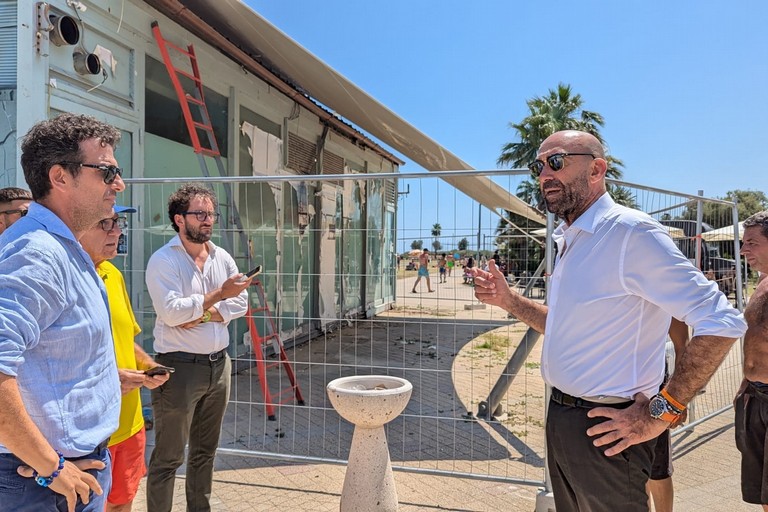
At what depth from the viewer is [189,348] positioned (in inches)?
117

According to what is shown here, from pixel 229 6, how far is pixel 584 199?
498 cm

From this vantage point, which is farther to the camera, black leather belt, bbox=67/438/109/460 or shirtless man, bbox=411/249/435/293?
shirtless man, bbox=411/249/435/293

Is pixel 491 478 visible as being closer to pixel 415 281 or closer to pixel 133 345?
pixel 415 281

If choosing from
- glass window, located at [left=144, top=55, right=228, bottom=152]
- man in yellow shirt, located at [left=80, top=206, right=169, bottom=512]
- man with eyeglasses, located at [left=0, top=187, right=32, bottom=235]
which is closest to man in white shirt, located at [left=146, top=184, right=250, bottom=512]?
man in yellow shirt, located at [left=80, top=206, right=169, bottom=512]

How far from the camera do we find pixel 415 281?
425cm

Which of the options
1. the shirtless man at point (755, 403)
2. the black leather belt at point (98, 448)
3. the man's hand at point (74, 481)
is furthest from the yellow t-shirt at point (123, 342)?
the shirtless man at point (755, 403)

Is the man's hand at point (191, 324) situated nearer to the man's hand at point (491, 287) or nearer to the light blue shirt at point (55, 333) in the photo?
the light blue shirt at point (55, 333)

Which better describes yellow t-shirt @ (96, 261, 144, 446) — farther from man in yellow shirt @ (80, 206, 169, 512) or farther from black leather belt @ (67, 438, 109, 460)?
black leather belt @ (67, 438, 109, 460)

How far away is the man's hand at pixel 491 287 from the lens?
8.07 ft

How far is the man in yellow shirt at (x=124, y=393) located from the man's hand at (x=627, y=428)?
1887 mm

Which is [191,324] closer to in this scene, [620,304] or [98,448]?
[98,448]

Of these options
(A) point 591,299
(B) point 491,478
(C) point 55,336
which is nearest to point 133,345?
(C) point 55,336

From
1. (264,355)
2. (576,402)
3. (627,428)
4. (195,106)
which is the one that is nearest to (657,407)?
(627,428)

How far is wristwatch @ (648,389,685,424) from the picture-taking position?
1718 mm
